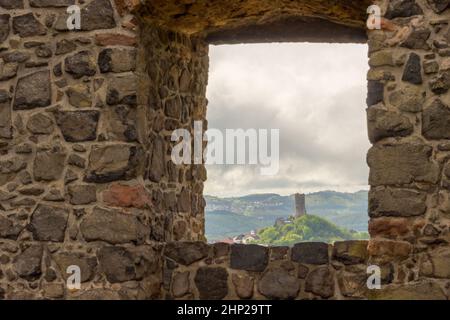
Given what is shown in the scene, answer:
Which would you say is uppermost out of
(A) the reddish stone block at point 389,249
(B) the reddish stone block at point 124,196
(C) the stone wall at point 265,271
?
(B) the reddish stone block at point 124,196

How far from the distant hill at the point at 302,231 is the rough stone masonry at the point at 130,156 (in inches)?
85.9

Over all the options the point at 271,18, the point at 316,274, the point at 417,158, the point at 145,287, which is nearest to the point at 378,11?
the point at 417,158

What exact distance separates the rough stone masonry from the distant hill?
85.9 inches

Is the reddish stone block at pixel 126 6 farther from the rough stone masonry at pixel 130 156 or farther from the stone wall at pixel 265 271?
the stone wall at pixel 265 271

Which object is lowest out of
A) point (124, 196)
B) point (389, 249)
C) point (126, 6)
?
point (389, 249)

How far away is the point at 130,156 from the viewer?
212 inches

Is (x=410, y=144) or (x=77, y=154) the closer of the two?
(x=410, y=144)

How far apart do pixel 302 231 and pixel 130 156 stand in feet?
13.8

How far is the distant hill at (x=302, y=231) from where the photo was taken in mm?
8469

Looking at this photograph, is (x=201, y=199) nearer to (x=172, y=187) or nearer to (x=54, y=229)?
(x=172, y=187)

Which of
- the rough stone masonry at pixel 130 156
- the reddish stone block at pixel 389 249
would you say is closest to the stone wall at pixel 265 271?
the rough stone masonry at pixel 130 156

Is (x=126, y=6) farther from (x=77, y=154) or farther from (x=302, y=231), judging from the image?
(x=302, y=231)

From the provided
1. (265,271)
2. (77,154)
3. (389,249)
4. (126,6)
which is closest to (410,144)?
(389,249)

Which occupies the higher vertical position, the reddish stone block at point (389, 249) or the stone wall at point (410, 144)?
the stone wall at point (410, 144)
